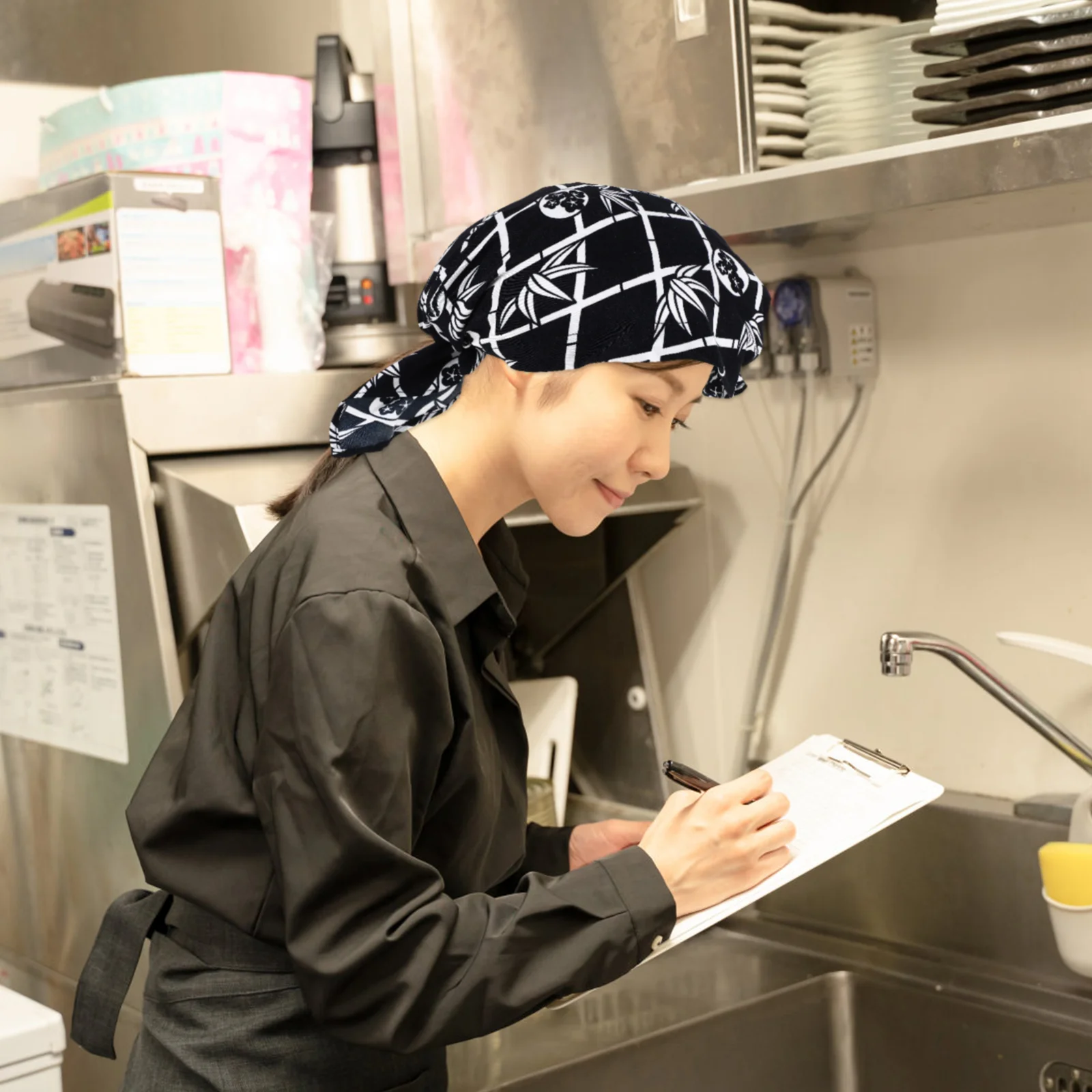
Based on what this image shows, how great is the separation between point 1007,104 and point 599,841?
675mm

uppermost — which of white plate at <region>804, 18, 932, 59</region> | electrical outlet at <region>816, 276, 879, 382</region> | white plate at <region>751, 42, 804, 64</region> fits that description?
white plate at <region>751, 42, 804, 64</region>

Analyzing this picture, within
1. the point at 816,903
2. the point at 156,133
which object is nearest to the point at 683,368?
the point at 156,133

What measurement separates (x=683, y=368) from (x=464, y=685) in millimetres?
256

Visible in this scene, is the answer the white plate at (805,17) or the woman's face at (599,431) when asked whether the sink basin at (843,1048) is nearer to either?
the woman's face at (599,431)

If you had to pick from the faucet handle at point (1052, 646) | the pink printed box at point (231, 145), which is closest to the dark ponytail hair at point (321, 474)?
the pink printed box at point (231, 145)

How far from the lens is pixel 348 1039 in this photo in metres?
0.79

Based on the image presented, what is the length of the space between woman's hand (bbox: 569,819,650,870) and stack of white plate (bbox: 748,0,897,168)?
0.64 meters

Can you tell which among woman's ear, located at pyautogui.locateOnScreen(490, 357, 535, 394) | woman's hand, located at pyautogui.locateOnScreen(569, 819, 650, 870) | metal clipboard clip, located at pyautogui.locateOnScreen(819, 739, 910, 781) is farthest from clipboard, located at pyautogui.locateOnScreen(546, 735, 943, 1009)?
woman's ear, located at pyautogui.locateOnScreen(490, 357, 535, 394)

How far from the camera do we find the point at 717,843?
0.88m

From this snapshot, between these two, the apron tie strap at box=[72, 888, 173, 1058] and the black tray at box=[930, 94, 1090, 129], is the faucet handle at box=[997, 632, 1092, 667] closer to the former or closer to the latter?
the black tray at box=[930, 94, 1090, 129]

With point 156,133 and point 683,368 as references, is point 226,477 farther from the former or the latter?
point 683,368

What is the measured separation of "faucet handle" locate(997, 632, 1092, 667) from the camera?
126cm

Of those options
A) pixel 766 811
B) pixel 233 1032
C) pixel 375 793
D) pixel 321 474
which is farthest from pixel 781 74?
pixel 233 1032

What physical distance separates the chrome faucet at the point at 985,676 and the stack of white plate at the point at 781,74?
18.8 inches
